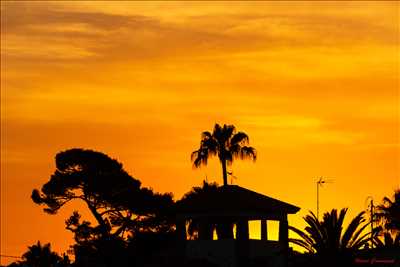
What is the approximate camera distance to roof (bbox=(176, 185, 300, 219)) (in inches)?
3440

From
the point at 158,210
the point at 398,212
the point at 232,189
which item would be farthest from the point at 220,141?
the point at 232,189

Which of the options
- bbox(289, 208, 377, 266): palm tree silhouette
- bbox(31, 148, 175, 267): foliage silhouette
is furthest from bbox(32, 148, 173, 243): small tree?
bbox(289, 208, 377, 266): palm tree silhouette

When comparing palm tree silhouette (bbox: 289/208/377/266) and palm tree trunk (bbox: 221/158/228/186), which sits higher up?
palm tree trunk (bbox: 221/158/228/186)

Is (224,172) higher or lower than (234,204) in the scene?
higher

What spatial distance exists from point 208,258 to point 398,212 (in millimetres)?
27158

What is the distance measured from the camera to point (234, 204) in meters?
87.6

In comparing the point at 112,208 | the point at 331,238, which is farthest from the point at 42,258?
the point at 331,238

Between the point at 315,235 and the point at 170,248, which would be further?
the point at 170,248

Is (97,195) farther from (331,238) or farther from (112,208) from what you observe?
(331,238)

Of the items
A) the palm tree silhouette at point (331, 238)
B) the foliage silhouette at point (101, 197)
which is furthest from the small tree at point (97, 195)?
the palm tree silhouette at point (331, 238)

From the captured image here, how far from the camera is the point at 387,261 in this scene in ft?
271

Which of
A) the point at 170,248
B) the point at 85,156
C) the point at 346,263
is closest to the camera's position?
the point at 346,263

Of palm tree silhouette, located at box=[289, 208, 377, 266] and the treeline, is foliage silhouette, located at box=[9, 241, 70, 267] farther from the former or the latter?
palm tree silhouette, located at box=[289, 208, 377, 266]

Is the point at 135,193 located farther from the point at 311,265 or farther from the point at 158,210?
the point at 311,265
